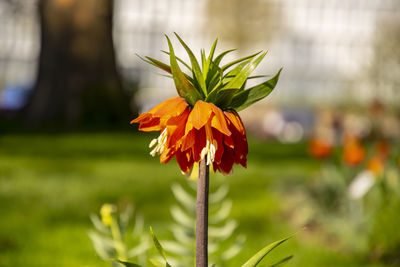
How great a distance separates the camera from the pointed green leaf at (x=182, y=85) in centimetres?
91

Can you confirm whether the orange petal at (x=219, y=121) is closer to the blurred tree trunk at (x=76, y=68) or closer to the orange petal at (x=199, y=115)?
the orange petal at (x=199, y=115)

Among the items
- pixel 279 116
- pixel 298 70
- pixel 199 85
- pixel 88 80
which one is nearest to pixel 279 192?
pixel 199 85

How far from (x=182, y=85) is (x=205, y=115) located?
0.26ft

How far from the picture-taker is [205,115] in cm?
90

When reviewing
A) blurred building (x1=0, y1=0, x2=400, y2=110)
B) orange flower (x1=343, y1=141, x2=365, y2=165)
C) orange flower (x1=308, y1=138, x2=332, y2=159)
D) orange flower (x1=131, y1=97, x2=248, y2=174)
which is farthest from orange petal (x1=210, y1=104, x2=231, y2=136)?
blurred building (x1=0, y1=0, x2=400, y2=110)

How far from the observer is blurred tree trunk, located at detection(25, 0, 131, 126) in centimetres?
853

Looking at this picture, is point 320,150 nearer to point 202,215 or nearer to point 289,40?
point 202,215

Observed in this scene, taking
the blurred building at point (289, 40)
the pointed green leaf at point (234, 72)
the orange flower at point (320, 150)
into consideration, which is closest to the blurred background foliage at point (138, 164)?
the orange flower at point (320, 150)

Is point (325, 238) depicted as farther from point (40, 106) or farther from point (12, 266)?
point (40, 106)

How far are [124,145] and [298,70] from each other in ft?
120

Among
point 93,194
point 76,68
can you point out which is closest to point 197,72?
point 93,194

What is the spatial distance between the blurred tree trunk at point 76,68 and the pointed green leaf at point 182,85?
7748mm

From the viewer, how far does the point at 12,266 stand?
2.69m

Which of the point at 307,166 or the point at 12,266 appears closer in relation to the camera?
the point at 12,266
